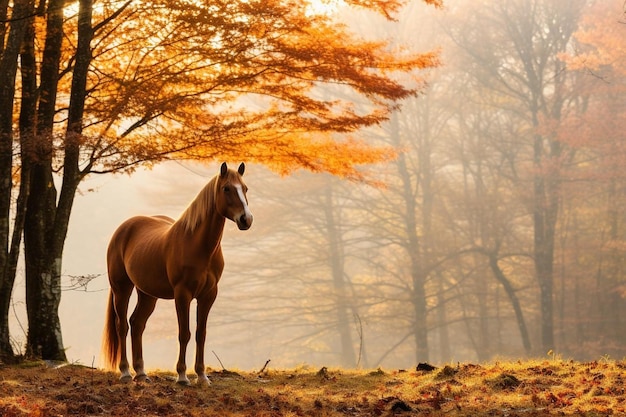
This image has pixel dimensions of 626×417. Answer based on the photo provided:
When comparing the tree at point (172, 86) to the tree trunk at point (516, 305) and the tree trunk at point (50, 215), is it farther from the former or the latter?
the tree trunk at point (516, 305)

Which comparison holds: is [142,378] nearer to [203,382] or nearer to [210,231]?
[203,382]

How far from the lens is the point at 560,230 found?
28328 mm

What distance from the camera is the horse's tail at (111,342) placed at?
7.63 metres

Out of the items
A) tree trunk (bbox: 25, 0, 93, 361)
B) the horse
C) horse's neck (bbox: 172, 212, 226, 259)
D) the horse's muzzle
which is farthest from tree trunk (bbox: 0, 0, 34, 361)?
the horse's muzzle

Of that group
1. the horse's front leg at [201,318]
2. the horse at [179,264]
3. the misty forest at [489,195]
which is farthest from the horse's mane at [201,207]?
A: the misty forest at [489,195]

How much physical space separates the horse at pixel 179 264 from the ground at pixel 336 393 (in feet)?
1.21

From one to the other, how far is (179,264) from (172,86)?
3.16m

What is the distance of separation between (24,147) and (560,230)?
943 inches

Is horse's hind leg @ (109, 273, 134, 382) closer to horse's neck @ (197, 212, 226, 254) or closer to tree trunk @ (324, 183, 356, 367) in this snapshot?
horse's neck @ (197, 212, 226, 254)

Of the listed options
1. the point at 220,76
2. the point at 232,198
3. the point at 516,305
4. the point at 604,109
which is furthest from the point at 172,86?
the point at 516,305

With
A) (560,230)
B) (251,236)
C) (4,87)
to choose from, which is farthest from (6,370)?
(560,230)

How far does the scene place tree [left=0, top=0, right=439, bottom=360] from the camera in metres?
8.58

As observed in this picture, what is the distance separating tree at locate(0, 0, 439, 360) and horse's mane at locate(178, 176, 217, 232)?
198 centimetres

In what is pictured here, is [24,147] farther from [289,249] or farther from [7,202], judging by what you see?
[289,249]
